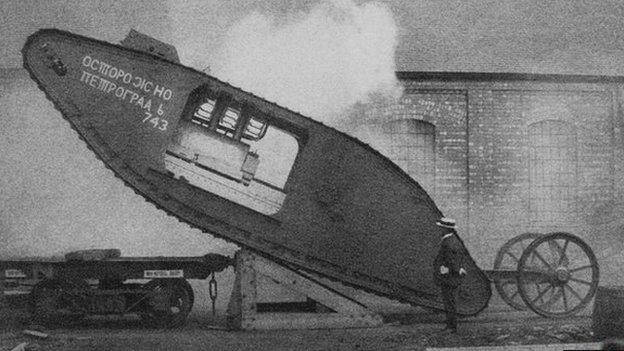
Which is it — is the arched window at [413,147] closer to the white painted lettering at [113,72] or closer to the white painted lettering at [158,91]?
the white painted lettering at [158,91]

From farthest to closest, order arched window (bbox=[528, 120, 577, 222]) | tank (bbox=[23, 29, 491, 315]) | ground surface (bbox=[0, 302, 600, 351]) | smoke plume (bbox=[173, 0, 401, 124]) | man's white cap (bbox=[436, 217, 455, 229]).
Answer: arched window (bbox=[528, 120, 577, 222])
smoke plume (bbox=[173, 0, 401, 124])
man's white cap (bbox=[436, 217, 455, 229])
tank (bbox=[23, 29, 491, 315])
ground surface (bbox=[0, 302, 600, 351])

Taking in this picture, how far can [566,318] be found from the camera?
9203 millimetres

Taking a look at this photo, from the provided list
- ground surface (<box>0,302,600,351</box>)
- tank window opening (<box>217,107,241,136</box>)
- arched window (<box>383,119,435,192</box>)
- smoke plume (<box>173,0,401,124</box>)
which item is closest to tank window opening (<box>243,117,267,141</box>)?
tank window opening (<box>217,107,241,136</box>)

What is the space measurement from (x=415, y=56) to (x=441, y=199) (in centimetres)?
333

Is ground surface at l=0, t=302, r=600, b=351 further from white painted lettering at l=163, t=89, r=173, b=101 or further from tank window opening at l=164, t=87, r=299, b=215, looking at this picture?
white painted lettering at l=163, t=89, r=173, b=101

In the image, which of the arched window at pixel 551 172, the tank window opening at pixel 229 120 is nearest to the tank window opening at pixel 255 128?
the tank window opening at pixel 229 120

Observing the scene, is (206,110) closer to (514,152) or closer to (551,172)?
(514,152)

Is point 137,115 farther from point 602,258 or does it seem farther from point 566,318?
point 602,258

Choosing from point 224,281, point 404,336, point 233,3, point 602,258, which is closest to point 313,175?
point 404,336

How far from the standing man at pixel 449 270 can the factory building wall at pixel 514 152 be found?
610 centimetres

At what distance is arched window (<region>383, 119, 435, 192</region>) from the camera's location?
14375mm

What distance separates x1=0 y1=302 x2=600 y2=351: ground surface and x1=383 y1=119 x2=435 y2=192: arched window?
5.68 m

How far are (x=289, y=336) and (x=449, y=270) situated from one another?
2.23 meters

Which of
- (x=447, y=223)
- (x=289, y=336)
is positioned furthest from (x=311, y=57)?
(x=289, y=336)
